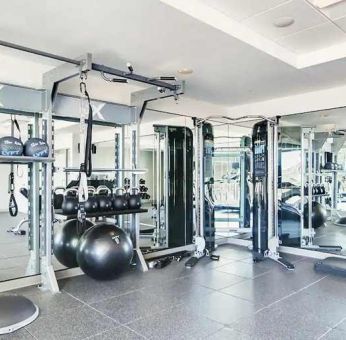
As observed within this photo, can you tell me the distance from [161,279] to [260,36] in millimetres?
2801

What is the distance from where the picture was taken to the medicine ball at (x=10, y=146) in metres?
2.96

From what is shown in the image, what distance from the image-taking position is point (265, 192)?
4.80 metres

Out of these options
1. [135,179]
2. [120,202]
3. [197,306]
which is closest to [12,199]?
[120,202]

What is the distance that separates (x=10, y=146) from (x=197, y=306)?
7.30 ft

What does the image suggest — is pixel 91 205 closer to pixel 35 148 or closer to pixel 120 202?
pixel 120 202

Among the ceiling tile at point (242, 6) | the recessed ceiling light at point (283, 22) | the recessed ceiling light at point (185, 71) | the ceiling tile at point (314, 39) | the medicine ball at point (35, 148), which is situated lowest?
the medicine ball at point (35, 148)

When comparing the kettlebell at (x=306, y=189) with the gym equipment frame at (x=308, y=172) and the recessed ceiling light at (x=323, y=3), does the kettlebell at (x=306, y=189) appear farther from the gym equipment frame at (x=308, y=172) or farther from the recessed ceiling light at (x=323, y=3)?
the recessed ceiling light at (x=323, y=3)

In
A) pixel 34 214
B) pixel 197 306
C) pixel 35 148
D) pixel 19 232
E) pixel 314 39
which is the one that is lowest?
pixel 197 306

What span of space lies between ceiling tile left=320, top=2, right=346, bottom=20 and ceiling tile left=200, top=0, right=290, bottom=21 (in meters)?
0.44

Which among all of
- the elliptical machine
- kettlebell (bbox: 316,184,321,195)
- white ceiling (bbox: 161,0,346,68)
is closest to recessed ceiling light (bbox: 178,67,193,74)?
white ceiling (bbox: 161,0,346,68)

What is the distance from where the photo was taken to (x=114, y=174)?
178 inches


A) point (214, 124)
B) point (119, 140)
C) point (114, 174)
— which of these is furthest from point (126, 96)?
point (214, 124)

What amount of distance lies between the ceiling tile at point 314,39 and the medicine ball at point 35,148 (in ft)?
8.55

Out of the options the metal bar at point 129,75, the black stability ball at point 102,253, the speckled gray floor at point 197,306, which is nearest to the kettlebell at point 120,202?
the black stability ball at point 102,253
